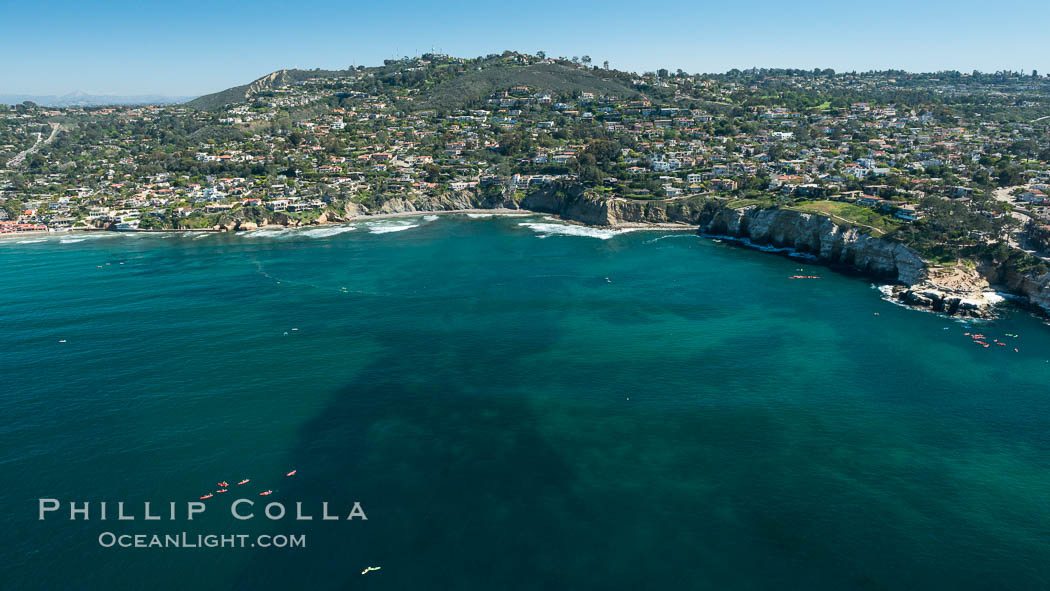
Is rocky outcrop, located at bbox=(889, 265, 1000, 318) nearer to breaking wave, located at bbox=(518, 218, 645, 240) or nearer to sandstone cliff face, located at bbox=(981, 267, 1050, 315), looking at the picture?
sandstone cliff face, located at bbox=(981, 267, 1050, 315)

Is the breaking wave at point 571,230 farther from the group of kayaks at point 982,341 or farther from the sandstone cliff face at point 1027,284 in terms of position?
the group of kayaks at point 982,341

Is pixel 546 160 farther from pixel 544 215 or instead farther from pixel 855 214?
pixel 855 214

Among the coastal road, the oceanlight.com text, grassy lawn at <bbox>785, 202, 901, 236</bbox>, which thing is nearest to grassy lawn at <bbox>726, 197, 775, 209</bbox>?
grassy lawn at <bbox>785, 202, 901, 236</bbox>

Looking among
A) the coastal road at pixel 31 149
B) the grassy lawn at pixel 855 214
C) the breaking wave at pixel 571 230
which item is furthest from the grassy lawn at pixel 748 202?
the coastal road at pixel 31 149

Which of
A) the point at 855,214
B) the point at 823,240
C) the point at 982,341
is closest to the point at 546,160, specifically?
the point at 855,214

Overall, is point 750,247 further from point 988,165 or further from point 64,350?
point 64,350

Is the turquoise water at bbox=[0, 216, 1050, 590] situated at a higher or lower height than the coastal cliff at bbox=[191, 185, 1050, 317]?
lower
